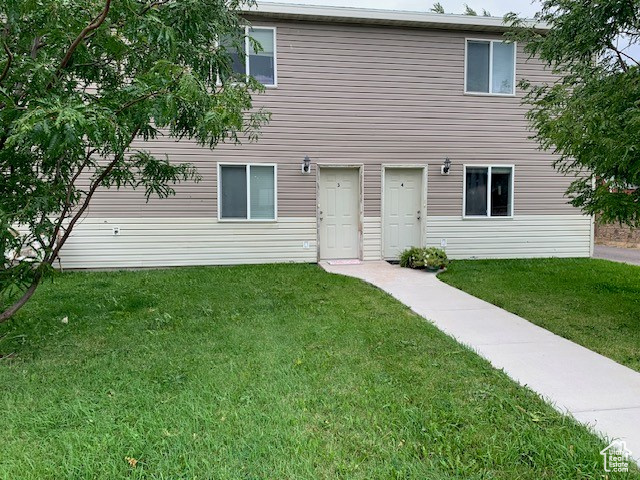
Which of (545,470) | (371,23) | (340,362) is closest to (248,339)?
(340,362)

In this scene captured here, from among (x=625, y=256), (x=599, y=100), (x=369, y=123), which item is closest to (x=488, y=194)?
(x=369, y=123)

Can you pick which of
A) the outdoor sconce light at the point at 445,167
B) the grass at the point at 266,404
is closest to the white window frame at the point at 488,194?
the outdoor sconce light at the point at 445,167

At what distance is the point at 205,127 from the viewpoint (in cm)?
292

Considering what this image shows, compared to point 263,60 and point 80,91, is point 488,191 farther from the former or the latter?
point 80,91

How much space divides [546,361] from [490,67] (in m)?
6.89

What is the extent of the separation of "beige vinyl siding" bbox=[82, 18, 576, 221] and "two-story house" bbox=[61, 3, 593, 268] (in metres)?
0.02

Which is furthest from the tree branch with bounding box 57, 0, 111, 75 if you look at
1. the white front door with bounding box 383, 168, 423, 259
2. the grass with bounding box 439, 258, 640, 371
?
the white front door with bounding box 383, 168, 423, 259

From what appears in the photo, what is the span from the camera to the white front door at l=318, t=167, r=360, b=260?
8.07 meters

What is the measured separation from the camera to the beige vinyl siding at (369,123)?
7629mm

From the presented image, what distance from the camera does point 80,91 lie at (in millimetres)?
3137

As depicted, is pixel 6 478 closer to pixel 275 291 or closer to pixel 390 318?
pixel 390 318

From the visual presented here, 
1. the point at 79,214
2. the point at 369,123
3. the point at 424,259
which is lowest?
the point at 424,259

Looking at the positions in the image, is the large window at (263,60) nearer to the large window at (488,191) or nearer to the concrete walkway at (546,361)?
the large window at (488,191)

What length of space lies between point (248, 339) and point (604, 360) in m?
3.00
